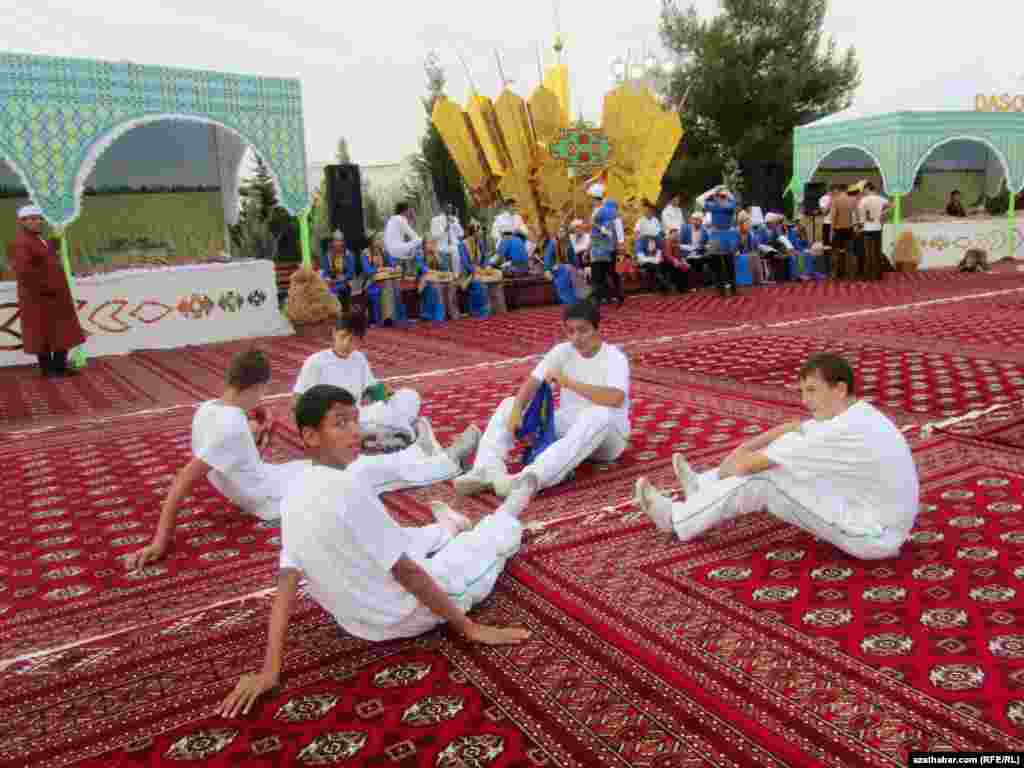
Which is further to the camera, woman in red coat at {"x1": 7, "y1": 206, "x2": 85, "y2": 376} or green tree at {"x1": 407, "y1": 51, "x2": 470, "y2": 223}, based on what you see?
green tree at {"x1": 407, "y1": 51, "x2": 470, "y2": 223}

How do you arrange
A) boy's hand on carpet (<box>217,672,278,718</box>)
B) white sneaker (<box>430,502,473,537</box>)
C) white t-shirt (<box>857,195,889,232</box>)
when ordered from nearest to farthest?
boy's hand on carpet (<box>217,672,278,718</box>), white sneaker (<box>430,502,473,537</box>), white t-shirt (<box>857,195,889,232</box>)

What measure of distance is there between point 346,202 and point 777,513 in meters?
10.1

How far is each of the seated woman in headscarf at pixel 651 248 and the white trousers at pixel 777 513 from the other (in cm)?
890

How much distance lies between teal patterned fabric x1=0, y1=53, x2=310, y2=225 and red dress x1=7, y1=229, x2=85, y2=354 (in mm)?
444

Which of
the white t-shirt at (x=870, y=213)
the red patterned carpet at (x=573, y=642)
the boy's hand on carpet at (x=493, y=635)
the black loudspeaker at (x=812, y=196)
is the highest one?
the black loudspeaker at (x=812, y=196)

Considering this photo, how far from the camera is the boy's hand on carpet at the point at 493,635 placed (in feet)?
7.30

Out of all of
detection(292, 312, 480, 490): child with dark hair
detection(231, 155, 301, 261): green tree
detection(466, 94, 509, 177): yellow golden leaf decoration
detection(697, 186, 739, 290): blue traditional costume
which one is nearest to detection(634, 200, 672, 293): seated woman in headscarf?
detection(697, 186, 739, 290): blue traditional costume

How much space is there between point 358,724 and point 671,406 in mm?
3349

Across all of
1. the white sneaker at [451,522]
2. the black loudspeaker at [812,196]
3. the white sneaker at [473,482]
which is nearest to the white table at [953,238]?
the black loudspeaker at [812,196]

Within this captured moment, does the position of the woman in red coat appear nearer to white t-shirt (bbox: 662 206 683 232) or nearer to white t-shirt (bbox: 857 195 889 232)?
white t-shirt (bbox: 662 206 683 232)

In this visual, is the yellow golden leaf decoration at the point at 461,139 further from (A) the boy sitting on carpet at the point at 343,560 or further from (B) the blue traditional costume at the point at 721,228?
(A) the boy sitting on carpet at the point at 343,560

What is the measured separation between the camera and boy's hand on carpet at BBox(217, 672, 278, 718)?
2.00 metres

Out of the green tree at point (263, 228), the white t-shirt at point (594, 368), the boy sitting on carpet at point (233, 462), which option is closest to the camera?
the boy sitting on carpet at point (233, 462)

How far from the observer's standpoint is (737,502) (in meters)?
2.80
